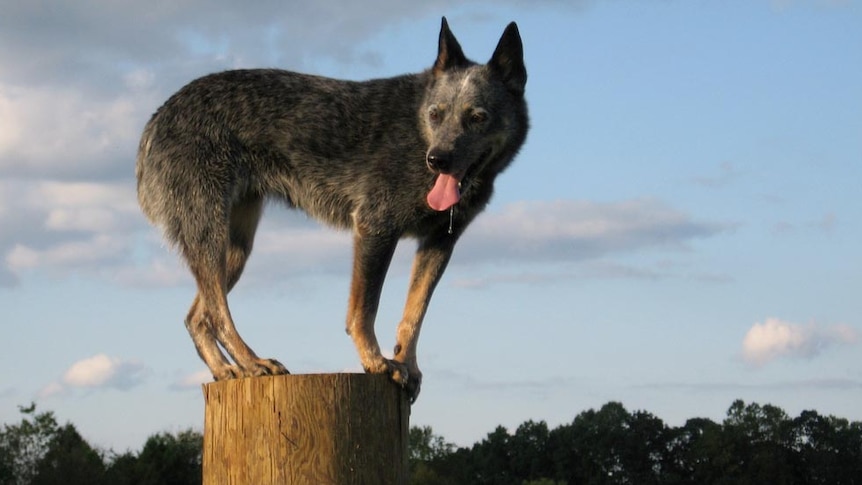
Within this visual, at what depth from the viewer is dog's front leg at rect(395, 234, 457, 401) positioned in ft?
32.5

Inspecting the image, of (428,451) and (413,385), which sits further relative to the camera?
(428,451)

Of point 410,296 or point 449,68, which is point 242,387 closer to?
Result: point 410,296

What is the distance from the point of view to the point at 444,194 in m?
10.1

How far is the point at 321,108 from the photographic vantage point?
1055 centimetres

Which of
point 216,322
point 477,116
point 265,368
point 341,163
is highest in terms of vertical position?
point 477,116

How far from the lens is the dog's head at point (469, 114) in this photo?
1009 centimetres

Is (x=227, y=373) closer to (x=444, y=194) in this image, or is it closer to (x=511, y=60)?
(x=444, y=194)

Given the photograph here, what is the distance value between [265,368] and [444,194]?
6.36 ft

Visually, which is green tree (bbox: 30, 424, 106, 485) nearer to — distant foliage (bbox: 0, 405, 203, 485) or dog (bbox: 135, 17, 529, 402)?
distant foliage (bbox: 0, 405, 203, 485)

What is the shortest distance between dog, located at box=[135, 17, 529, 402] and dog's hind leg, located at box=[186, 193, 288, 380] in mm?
11

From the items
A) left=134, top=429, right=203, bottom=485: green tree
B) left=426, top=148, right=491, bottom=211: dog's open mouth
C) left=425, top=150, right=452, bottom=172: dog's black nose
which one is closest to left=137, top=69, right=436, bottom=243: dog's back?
left=426, top=148, right=491, bottom=211: dog's open mouth

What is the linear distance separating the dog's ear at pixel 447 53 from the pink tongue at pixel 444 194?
1048 millimetres

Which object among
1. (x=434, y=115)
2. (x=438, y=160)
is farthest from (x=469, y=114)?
(x=438, y=160)

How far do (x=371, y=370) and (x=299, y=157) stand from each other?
1.98m
